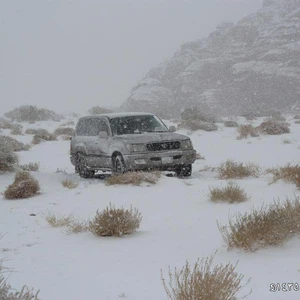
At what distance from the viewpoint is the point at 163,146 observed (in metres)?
10.1

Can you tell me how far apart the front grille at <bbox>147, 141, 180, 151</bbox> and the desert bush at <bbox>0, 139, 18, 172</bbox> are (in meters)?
4.37

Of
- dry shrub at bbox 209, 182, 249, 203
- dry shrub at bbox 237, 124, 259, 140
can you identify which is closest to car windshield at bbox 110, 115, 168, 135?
dry shrub at bbox 209, 182, 249, 203

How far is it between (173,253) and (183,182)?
182 inches

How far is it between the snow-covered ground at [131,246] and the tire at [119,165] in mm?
901

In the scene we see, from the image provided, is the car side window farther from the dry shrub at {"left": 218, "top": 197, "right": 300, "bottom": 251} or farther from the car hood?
the dry shrub at {"left": 218, "top": 197, "right": 300, "bottom": 251}

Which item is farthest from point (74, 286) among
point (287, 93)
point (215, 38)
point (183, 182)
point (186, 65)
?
point (215, 38)

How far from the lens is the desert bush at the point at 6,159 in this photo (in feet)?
38.0

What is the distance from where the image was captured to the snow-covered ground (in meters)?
3.73

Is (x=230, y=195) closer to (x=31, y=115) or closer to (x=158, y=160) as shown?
(x=158, y=160)

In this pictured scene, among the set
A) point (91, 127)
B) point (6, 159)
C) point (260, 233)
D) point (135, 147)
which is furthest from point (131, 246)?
point (6, 159)

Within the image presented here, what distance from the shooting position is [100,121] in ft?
37.2

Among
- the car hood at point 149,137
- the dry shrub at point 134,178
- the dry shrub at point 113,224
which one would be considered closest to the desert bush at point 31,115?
the car hood at point 149,137

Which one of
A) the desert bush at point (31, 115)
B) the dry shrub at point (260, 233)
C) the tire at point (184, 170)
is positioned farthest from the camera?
the desert bush at point (31, 115)

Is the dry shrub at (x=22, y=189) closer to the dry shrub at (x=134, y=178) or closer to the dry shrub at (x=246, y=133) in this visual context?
the dry shrub at (x=134, y=178)
